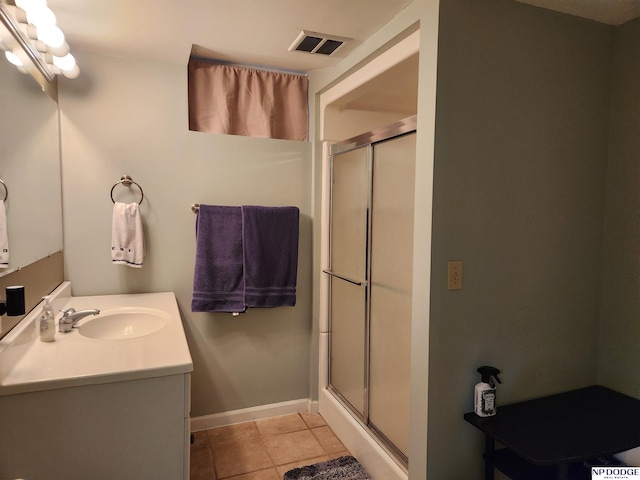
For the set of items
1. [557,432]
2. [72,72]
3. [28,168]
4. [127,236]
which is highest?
[72,72]

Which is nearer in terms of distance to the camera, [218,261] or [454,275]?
[454,275]

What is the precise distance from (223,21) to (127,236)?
1178 mm

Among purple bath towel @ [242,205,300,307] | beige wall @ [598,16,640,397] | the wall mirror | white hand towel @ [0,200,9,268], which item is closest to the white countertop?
the wall mirror

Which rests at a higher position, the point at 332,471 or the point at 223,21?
the point at 223,21

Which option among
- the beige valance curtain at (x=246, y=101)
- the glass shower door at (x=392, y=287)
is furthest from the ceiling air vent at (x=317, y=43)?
the glass shower door at (x=392, y=287)

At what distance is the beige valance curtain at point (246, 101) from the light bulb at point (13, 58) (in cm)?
98

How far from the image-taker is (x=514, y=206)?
1.62 metres

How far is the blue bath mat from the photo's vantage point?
201 cm

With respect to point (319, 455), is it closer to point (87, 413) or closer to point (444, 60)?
point (87, 413)

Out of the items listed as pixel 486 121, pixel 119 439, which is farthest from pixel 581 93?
pixel 119 439

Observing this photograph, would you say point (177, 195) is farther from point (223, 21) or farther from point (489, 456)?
point (489, 456)

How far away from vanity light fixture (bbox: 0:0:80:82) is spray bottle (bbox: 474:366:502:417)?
205 centimetres

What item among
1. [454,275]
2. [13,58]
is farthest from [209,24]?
[454,275]

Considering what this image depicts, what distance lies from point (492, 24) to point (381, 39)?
18.8 inches
